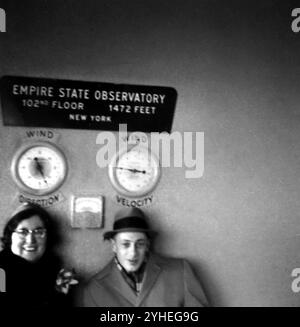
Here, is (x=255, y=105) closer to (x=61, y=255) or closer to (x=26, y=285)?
(x=61, y=255)

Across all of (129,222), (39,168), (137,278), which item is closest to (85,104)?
(39,168)

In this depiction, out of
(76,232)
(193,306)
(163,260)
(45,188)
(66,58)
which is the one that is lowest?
(193,306)

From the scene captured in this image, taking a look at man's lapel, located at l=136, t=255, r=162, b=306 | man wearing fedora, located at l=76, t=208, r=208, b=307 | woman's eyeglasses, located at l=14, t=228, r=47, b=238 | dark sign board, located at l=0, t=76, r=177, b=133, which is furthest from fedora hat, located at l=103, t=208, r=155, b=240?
dark sign board, located at l=0, t=76, r=177, b=133

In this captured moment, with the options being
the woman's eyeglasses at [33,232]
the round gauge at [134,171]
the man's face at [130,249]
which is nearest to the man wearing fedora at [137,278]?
the man's face at [130,249]

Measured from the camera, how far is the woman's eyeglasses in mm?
1665

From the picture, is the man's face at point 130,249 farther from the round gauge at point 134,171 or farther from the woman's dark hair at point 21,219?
the woman's dark hair at point 21,219

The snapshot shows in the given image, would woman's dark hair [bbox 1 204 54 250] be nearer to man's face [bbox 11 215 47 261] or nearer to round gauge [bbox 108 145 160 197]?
man's face [bbox 11 215 47 261]

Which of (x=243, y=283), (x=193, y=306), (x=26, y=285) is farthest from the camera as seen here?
(x=243, y=283)

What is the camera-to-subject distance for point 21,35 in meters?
1.77

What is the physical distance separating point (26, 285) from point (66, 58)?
948mm

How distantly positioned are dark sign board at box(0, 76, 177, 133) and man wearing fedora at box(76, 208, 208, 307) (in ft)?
1.32

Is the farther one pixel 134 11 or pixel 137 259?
pixel 134 11

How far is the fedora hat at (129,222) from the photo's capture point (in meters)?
1.72

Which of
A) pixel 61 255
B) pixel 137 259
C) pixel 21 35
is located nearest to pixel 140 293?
A: pixel 137 259
